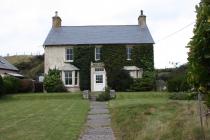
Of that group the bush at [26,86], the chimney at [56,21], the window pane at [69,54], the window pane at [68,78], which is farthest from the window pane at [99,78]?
the chimney at [56,21]

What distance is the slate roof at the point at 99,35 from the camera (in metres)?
50.1

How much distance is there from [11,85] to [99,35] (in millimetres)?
12233

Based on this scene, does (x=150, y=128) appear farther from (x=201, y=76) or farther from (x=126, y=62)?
(x=126, y=62)

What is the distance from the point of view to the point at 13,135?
16047 mm

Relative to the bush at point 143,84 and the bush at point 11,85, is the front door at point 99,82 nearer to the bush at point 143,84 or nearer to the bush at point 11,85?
the bush at point 143,84

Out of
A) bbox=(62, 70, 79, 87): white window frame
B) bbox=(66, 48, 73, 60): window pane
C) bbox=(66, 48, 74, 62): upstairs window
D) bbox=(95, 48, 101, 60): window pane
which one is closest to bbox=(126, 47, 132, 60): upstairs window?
bbox=(95, 48, 101, 60): window pane

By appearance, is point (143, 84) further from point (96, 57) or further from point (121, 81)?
point (96, 57)

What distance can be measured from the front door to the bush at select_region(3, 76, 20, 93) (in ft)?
27.2

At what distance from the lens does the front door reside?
48969 mm

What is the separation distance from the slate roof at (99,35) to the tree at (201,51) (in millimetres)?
40537

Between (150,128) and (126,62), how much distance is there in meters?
34.3

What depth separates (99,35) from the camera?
5178 cm

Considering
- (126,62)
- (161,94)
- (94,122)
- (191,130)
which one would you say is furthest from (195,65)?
(126,62)

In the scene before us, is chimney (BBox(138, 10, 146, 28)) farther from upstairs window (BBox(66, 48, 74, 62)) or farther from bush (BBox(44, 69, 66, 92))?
bush (BBox(44, 69, 66, 92))
